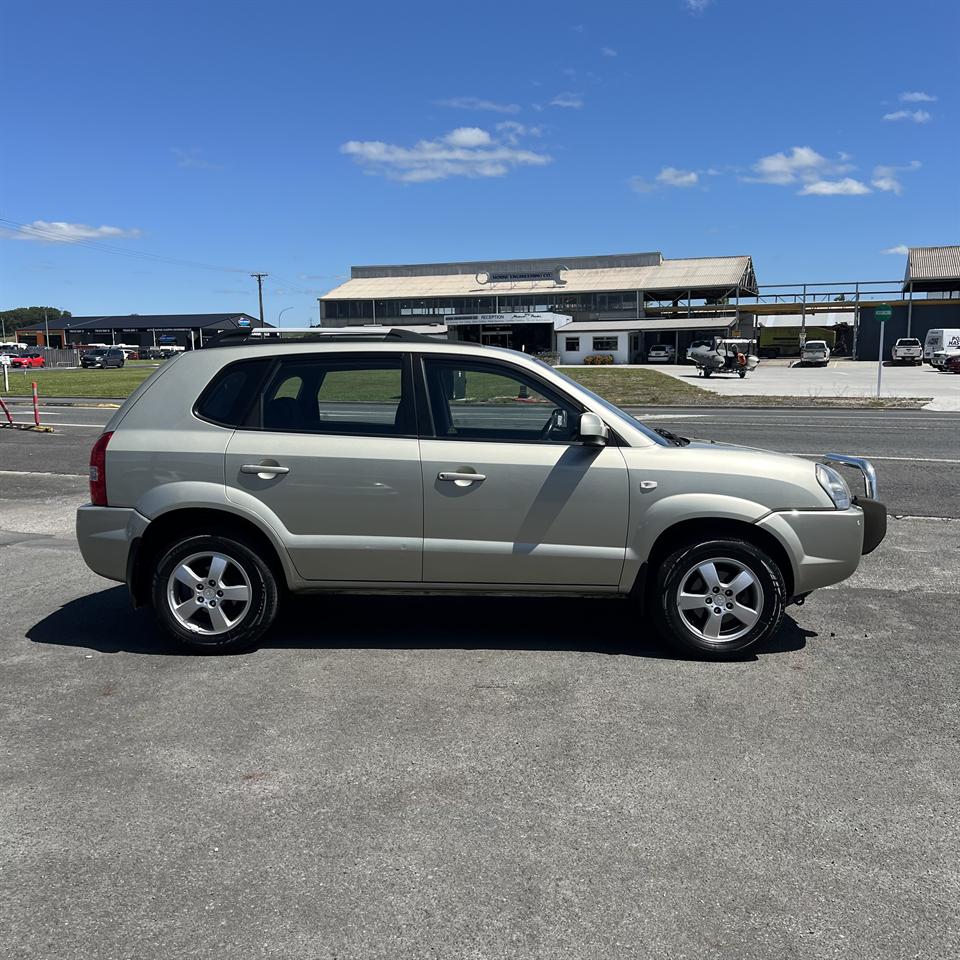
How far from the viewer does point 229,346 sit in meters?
5.35

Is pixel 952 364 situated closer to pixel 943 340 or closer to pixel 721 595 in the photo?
pixel 943 340

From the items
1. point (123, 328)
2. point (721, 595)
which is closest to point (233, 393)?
point (721, 595)

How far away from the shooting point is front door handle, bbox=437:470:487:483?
16.3 ft

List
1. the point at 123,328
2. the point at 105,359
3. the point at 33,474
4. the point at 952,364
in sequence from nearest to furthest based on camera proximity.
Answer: the point at 33,474, the point at 952,364, the point at 105,359, the point at 123,328

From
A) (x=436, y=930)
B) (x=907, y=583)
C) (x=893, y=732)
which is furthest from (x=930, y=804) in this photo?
(x=907, y=583)

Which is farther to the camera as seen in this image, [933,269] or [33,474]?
[933,269]

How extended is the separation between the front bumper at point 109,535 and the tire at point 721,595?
9.60 ft

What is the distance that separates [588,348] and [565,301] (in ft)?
35.7

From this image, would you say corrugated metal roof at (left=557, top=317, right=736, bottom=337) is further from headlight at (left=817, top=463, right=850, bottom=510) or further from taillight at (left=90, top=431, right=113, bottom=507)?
taillight at (left=90, top=431, right=113, bottom=507)

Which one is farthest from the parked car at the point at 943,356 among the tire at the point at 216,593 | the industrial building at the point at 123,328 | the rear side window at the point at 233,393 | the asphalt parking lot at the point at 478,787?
the industrial building at the point at 123,328

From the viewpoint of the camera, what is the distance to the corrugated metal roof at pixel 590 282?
83375 millimetres

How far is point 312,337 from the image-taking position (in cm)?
547

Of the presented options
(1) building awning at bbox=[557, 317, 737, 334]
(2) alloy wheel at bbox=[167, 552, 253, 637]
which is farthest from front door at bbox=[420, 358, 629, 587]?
(1) building awning at bbox=[557, 317, 737, 334]

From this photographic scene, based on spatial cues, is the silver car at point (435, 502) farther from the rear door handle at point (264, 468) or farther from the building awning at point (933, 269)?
the building awning at point (933, 269)
